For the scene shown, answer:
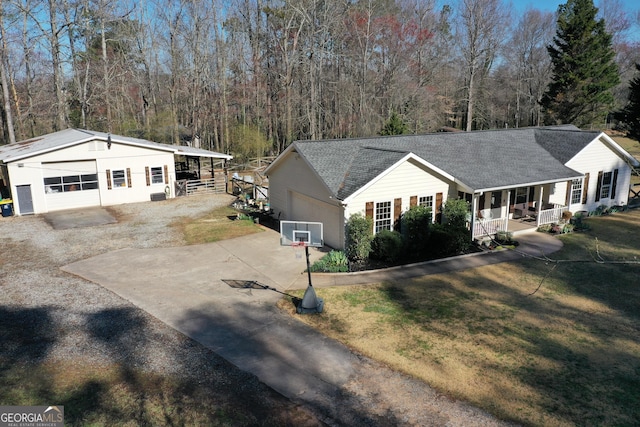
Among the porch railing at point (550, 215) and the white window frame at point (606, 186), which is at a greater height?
the white window frame at point (606, 186)

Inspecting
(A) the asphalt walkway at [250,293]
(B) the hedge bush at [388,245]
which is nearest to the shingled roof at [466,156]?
(B) the hedge bush at [388,245]

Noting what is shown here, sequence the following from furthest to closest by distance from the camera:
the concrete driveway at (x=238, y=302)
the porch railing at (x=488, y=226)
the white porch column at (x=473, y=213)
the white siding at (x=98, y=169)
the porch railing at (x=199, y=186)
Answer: the porch railing at (x=199, y=186) → the white siding at (x=98, y=169) → the porch railing at (x=488, y=226) → the white porch column at (x=473, y=213) → the concrete driveway at (x=238, y=302)

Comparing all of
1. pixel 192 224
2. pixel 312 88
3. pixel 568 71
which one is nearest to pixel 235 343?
pixel 192 224

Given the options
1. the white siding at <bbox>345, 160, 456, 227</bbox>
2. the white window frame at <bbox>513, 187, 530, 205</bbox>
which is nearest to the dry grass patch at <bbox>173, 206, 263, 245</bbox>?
the white siding at <bbox>345, 160, 456, 227</bbox>

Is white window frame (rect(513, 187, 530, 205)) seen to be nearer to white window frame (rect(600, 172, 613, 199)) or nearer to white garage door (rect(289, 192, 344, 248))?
white window frame (rect(600, 172, 613, 199))

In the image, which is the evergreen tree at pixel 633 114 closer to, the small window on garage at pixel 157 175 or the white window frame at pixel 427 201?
the white window frame at pixel 427 201

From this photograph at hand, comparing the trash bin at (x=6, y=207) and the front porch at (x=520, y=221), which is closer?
the front porch at (x=520, y=221)

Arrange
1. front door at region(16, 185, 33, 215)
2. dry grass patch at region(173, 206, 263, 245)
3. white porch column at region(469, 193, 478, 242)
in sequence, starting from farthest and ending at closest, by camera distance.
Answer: front door at region(16, 185, 33, 215) < dry grass patch at region(173, 206, 263, 245) < white porch column at region(469, 193, 478, 242)
